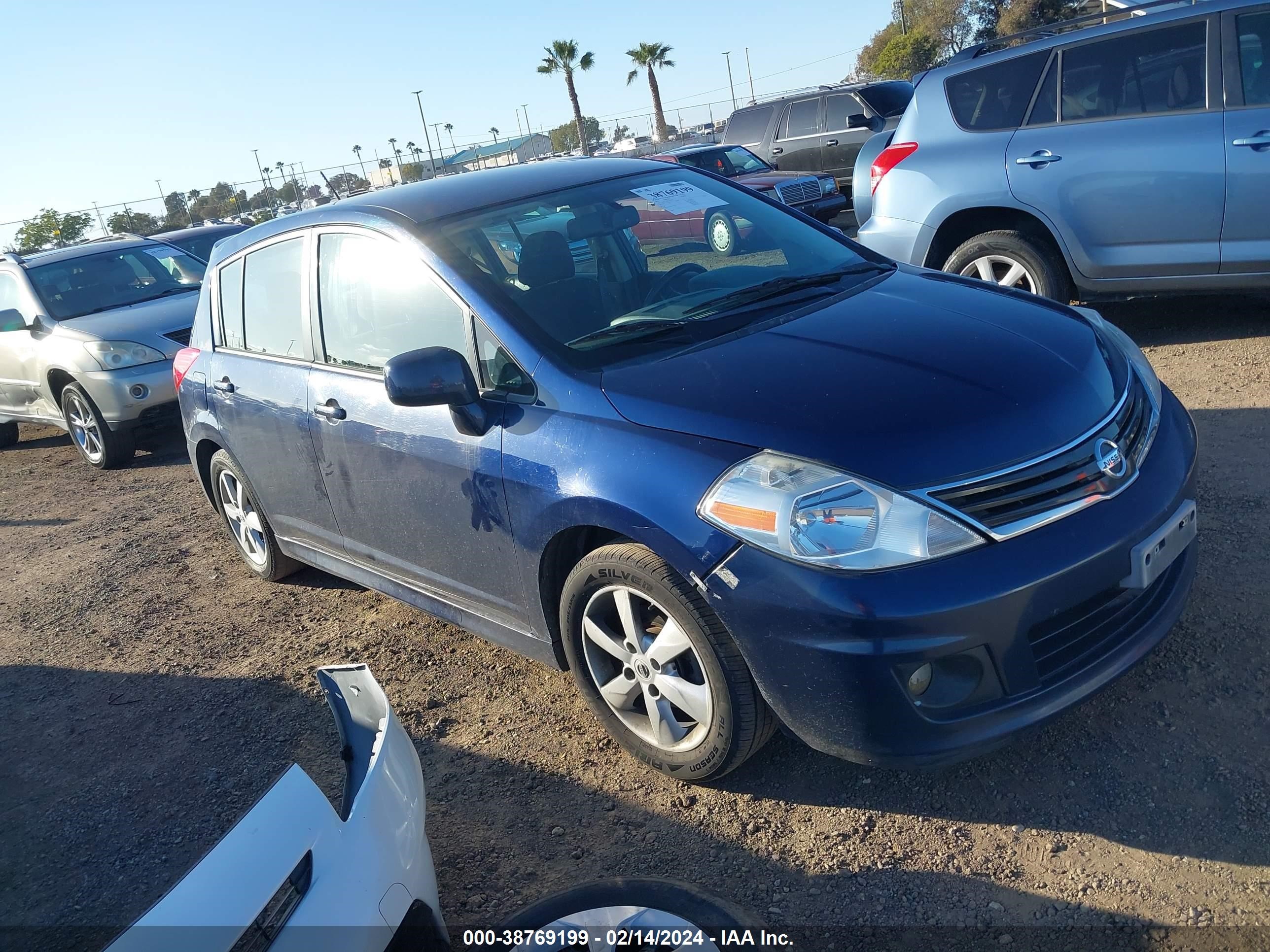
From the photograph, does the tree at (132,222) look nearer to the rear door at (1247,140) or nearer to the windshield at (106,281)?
the windshield at (106,281)

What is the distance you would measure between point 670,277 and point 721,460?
126 centimetres

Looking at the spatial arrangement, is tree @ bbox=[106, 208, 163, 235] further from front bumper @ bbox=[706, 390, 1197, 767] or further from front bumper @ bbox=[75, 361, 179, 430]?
front bumper @ bbox=[706, 390, 1197, 767]

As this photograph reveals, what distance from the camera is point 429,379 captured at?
118 inches

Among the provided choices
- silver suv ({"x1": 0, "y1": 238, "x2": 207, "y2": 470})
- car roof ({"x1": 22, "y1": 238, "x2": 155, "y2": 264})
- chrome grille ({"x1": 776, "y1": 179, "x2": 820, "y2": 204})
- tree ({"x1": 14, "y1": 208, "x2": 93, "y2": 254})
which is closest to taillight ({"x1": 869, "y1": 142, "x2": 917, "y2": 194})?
chrome grille ({"x1": 776, "y1": 179, "x2": 820, "y2": 204})

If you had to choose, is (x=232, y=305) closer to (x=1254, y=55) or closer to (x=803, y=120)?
(x=1254, y=55)

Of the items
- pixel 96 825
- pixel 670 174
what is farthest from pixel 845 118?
pixel 96 825

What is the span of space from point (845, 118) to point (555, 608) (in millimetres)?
13511

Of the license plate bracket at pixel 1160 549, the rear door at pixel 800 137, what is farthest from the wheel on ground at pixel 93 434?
the rear door at pixel 800 137

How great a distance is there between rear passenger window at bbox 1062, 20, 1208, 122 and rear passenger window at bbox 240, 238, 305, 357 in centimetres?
456

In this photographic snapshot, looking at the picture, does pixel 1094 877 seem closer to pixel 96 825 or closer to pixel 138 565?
pixel 96 825

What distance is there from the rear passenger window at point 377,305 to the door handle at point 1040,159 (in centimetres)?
417

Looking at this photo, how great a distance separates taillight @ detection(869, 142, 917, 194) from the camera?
6523mm

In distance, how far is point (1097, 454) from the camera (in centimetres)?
259

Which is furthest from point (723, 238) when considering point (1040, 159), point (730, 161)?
point (730, 161)
